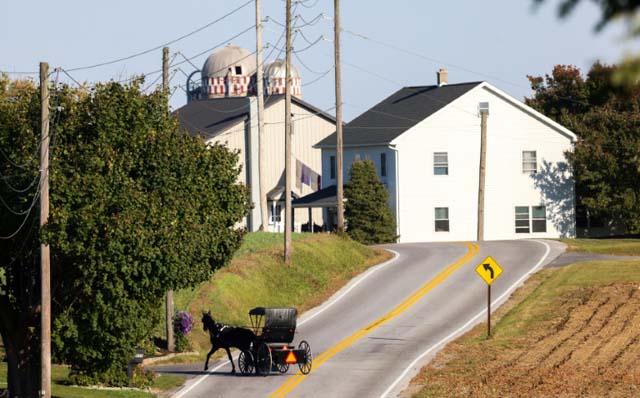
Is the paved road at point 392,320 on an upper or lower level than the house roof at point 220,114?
lower

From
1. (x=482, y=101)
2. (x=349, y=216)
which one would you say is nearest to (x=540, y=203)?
(x=482, y=101)

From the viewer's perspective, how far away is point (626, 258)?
53.5 metres

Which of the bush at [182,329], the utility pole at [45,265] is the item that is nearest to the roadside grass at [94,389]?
the utility pole at [45,265]

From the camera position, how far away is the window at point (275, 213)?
84.1m

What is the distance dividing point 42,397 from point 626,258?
3528 centimetres

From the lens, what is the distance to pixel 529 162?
73125 millimetres

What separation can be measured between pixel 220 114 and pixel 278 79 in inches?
1300

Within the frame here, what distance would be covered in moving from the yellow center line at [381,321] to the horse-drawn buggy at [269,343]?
618 millimetres

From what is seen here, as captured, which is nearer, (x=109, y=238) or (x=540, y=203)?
(x=109, y=238)

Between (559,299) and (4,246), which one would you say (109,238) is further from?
(559,299)

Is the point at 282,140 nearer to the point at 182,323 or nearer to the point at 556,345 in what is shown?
the point at 182,323

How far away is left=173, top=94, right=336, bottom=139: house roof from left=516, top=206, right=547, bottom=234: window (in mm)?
21334

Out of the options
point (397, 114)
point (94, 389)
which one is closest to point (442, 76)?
point (397, 114)

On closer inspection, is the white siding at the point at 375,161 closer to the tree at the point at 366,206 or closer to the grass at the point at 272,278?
the tree at the point at 366,206
